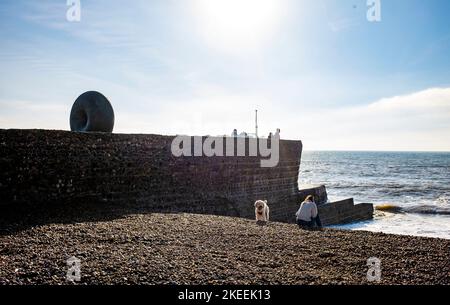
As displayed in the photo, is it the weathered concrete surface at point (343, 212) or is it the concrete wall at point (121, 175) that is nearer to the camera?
the concrete wall at point (121, 175)

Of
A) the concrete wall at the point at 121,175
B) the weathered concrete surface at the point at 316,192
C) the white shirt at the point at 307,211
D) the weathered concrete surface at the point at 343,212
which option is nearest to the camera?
the concrete wall at the point at 121,175

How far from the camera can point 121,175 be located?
36.4 feet

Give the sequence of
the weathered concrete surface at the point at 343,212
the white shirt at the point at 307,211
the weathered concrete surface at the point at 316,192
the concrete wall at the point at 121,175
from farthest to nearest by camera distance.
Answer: the weathered concrete surface at the point at 316,192
the weathered concrete surface at the point at 343,212
the white shirt at the point at 307,211
the concrete wall at the point at 121,175

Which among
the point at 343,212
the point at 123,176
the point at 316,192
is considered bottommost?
the point at 343,212

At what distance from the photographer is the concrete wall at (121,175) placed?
9.16 metres

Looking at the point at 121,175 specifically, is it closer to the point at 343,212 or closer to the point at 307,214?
the point at 307,214

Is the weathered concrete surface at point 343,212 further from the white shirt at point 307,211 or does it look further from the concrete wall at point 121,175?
the white shirt at point 307,211

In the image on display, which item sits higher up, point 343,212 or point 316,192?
point 316,192

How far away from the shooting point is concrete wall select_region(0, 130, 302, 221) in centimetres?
916

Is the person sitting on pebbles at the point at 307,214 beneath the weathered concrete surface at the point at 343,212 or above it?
above

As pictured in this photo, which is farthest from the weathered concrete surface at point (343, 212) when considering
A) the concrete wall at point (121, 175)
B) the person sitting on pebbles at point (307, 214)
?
the person sitting on pebbles at point (307, 214)

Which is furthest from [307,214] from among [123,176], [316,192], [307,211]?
[316,192]
